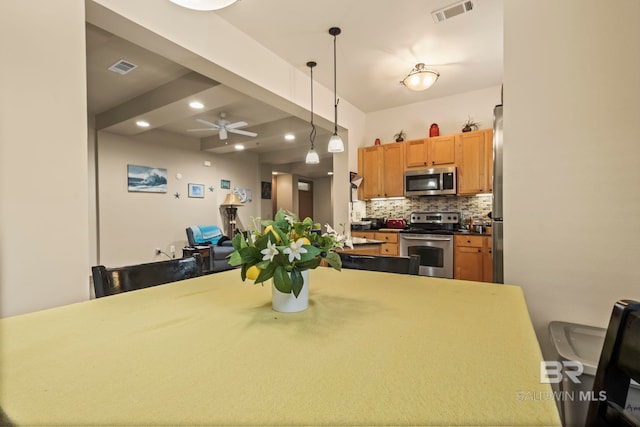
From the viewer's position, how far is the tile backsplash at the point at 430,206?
4223mm

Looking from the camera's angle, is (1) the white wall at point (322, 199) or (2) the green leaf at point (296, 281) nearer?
(2) the green leaf at point (296, 281)

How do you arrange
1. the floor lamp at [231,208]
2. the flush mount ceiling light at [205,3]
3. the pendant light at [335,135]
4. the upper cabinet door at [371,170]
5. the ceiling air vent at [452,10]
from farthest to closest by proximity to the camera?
1. the floor lamp at [231,208]
2. the upper cabinet door at [371,170]
3. the pendant light at [335,135]
4. the ceiling air vent at [452,10]
5. the flush mount ceiling light at [205,3]

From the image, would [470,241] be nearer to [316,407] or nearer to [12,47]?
[316,407]

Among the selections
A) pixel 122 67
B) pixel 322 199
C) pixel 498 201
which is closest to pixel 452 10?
pixel 498 201

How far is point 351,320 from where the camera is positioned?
833 mm

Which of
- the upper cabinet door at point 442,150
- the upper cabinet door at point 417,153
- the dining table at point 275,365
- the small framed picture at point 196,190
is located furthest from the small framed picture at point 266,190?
the dining table at point 275,365

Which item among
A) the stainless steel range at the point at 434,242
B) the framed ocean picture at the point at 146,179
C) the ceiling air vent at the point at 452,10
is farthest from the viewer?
the framed ocean picture at the point at 146,179

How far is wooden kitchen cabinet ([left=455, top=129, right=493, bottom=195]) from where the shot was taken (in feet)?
12.8

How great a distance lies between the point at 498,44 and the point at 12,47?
381 centimetres

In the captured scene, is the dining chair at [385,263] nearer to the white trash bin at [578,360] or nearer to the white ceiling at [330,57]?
the white trash bin at [578,360]

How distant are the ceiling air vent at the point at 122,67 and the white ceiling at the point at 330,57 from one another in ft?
0.17

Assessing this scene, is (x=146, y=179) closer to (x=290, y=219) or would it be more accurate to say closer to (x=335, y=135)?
(x=335, y=135)

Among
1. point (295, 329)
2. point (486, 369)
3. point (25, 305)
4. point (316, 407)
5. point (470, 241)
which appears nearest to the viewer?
point (316, 407)

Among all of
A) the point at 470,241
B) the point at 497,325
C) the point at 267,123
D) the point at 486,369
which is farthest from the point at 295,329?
the point at 267,123
